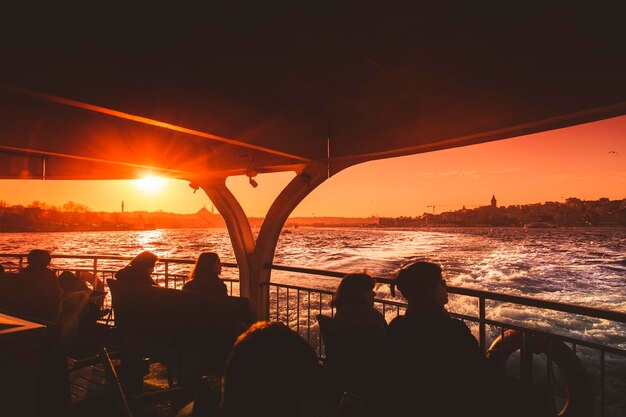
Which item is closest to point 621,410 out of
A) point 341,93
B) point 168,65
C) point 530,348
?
point 530,348

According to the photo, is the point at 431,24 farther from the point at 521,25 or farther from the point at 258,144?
the point at 258,144

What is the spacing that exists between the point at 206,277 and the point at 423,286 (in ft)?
9.48

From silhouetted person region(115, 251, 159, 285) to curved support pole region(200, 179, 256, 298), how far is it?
2.09 meters

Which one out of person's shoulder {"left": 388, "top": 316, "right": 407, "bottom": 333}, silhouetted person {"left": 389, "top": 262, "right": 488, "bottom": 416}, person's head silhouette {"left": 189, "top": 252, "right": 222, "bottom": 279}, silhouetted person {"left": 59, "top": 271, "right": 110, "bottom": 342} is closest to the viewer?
silhouetted person {"left": 389, "top": 262, "right": 488, "bottom": 416}

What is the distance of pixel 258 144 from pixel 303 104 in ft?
2.57

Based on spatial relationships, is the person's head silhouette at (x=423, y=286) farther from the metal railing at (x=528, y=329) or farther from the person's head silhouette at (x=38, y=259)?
the person's head silhouette at (x=38, y=259)

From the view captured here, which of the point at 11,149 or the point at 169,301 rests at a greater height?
the point at 11,149

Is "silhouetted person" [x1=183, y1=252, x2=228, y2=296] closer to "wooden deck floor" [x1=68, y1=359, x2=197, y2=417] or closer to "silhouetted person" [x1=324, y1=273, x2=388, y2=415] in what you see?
"wooden deck floor" [x1=68, y1=359, x2=197, y2=417]

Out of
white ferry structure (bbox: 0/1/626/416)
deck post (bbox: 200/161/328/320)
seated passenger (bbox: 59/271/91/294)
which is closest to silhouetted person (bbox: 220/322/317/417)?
white ferry structure (bbox: 0/1/626/416)

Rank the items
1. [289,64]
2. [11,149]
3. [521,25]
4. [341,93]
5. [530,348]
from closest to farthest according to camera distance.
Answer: [521,25], [530,348], [289,64], [341,93], [11,149]

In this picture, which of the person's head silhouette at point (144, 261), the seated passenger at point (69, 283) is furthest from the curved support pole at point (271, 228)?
the seated passenger at point (69, 283)

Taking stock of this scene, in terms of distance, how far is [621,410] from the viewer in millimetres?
19016

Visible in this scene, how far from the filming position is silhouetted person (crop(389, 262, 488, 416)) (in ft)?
5.84

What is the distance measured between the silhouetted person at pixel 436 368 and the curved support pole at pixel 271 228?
401cm
